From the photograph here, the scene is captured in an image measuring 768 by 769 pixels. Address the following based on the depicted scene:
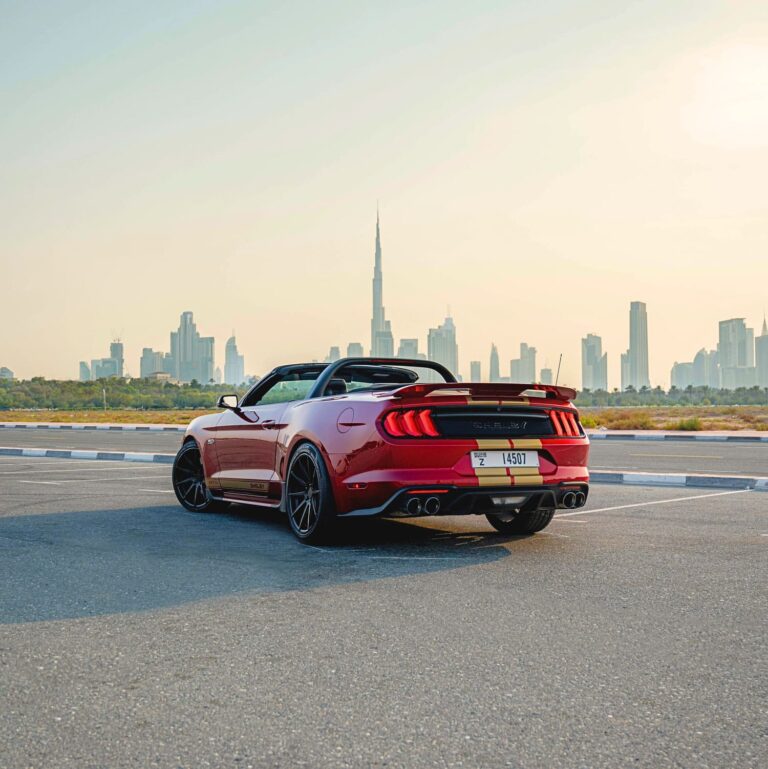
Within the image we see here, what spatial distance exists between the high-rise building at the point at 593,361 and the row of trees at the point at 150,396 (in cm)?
5704

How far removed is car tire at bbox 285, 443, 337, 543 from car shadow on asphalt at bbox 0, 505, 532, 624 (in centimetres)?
14

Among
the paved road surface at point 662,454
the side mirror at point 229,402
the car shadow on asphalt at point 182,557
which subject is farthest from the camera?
the paved road surface at point 662,454

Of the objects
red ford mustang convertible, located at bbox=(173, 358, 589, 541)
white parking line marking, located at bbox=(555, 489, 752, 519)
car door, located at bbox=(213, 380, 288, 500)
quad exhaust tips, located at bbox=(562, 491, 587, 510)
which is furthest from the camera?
white parking line marking, located at bbox=(555, 489, 752, 519)

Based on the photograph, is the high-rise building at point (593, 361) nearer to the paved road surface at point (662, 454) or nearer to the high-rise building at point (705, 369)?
the high-rise building at point (705, 369)

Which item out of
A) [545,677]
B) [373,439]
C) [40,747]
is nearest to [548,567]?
[373,439]

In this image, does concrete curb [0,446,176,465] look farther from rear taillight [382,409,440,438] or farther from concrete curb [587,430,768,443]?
concrete curb [587,430,768,443]

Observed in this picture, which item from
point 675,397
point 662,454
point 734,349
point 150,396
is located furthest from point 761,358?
point 662,454

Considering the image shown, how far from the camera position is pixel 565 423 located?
8070 millimetres

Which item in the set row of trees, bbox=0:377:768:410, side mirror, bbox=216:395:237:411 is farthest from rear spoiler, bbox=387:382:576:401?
row of trees, bbox=0:377:768:410

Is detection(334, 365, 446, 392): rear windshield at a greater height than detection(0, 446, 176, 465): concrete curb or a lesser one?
greater

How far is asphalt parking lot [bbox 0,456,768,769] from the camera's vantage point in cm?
335

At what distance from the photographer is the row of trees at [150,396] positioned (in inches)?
3984

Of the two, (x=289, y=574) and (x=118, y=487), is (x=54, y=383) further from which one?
(x=289, y=574)

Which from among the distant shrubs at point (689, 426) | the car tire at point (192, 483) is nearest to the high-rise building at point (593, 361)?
the distant shrubs at point (689, 426)
